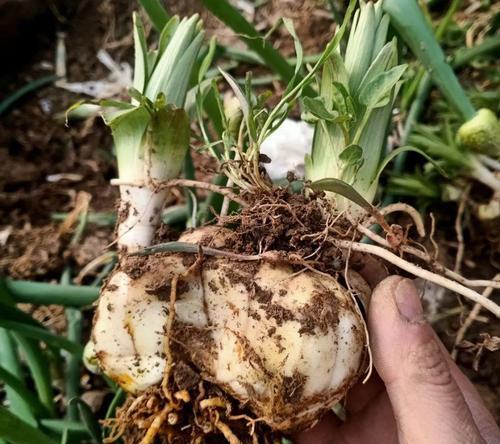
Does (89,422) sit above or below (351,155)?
below

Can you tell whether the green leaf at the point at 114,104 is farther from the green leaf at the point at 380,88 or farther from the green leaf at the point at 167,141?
the green leaf at the point at 380,88

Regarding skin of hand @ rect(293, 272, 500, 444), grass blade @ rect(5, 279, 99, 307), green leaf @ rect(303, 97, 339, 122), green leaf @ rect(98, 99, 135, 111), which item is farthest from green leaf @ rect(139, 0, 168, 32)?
skin of hand @ rect(293, 272, 500, 444)

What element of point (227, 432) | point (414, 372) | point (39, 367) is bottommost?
point (39, 367)

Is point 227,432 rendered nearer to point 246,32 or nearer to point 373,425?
point 373,425

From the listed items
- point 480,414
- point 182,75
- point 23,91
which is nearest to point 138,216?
point 182,75

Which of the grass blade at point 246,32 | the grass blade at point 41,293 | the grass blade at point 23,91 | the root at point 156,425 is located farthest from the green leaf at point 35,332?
the grass blade at point 23,91

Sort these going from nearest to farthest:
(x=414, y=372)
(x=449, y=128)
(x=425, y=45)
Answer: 1. (x=414, y=372)
2. (x=425, y=45)
3. (x=449, y=128)
